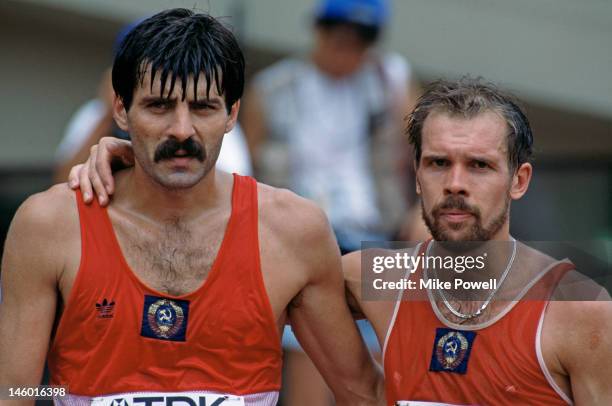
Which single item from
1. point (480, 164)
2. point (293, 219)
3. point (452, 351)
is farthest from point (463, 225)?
point (293, 219)

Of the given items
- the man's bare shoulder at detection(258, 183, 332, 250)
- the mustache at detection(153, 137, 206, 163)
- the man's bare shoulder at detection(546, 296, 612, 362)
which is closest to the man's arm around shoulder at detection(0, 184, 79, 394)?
the mustache at detection(153, 137, 206, 163)

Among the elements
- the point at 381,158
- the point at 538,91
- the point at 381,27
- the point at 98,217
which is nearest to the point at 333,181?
the point at 381,158

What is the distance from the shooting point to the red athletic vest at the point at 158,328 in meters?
5.33

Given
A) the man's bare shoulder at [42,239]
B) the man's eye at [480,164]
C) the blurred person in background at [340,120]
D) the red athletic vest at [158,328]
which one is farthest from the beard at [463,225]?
the blurred person in background at [340,120]

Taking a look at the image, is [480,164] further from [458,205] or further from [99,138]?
[99,138]

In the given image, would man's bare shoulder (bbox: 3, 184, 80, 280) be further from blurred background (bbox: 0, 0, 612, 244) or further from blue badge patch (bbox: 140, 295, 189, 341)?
blurred background (bbox: 0, 0, 612, 244)

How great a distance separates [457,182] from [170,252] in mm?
1133

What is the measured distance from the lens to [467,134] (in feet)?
17.3

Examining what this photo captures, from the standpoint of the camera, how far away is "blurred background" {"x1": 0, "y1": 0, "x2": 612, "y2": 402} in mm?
9508

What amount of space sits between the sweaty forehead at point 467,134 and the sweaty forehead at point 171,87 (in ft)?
2.72

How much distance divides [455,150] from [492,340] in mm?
705

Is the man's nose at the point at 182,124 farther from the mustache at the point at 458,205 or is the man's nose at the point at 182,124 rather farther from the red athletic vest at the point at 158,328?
the mustache at the point at 458,205

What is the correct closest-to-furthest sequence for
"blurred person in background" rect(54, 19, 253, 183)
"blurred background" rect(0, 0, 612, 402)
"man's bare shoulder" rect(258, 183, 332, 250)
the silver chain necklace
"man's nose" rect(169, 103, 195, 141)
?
"man's nose" rect(169, 103, 195, 141)
the silver chain necklace
"man's bare shoulder" rect(258, 183, 332, 250)
"blurred person in background" rect(54, 19, 253, 183)
"blurred background" rect(0, 0, 612, 402)

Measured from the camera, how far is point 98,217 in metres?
5.42
